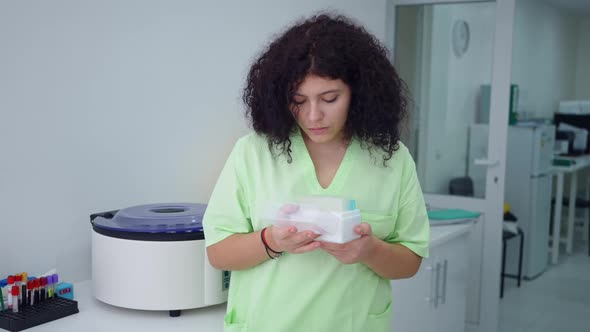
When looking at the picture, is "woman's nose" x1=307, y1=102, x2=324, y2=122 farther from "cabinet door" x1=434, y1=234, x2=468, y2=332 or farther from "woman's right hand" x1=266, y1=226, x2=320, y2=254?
"cabinet door" x1=434, y1=234, x2=468, y2=332

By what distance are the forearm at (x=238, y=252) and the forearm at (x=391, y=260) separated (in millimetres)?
197

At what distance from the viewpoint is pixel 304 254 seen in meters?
1.14

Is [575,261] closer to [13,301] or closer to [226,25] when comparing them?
[226,25]

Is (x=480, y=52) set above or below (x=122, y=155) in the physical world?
above

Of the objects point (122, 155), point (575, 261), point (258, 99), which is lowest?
point (575, 261)

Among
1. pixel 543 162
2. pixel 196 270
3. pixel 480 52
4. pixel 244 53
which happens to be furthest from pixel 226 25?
pixel 543 162

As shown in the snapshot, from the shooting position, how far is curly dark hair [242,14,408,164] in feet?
3.57

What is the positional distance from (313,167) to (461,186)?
249cm

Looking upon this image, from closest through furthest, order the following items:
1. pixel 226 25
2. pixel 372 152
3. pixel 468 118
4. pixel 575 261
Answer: pixel 372 152, pixel 226 25, pixel 468 118, pixel 575 261

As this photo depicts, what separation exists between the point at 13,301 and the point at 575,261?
16.9ft

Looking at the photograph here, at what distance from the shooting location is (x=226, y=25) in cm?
210

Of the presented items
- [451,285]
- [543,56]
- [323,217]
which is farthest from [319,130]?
[543,56]

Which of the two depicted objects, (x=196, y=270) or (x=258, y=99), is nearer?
(x=258, y=99)

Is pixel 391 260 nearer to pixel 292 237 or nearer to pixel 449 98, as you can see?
pixel 292 237
